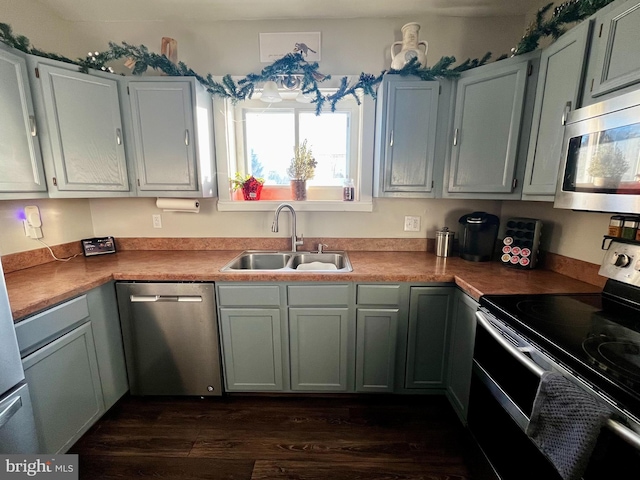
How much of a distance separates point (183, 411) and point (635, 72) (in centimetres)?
280

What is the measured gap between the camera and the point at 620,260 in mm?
1231

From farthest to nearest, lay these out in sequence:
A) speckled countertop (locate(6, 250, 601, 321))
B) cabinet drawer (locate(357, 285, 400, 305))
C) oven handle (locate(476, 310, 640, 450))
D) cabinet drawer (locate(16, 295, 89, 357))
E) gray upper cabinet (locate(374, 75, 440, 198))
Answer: gray upper cabinet (locate(374, 75, 440, 198)) < cabinet drawer (locate(357, 285, 400, 305)) < speckled countertop (locate(6, 250, 601, 321)) < cabinet drawer (locate(16, 295, 89, 357)) < oven handle (locate(476, 310, 640, 450))

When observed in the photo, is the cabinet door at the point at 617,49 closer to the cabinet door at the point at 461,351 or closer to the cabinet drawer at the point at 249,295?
the cabinet door at the point at 461,351

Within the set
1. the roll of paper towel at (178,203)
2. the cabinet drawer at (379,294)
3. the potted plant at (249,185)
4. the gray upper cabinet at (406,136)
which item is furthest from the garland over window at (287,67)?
the cabinet drawer at (379,294)

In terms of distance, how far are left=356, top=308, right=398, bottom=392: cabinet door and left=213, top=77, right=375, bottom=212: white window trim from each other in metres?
0.86

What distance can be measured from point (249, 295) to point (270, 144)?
1.35 m

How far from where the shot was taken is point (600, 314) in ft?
3.78

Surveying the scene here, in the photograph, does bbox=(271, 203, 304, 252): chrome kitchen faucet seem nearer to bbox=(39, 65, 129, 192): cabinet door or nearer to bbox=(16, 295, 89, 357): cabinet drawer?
bbox=(39, 65, 129, 192): cabinet door

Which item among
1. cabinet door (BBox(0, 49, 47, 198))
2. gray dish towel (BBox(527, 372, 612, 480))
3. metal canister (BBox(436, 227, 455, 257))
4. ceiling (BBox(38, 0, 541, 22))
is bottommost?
gray dish towel (BBox(527, 372, 612, 480))

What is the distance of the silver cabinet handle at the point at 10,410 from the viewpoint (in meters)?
0.98

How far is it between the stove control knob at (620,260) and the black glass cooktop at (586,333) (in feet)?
0.59

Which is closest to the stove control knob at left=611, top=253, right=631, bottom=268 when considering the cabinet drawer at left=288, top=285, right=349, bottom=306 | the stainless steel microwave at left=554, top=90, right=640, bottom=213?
the stainless steel microwave at left=554, top=90, right=640, bottom=213

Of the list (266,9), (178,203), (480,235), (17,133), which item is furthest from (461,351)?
(17,133)

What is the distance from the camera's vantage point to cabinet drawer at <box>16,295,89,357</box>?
1191mm
